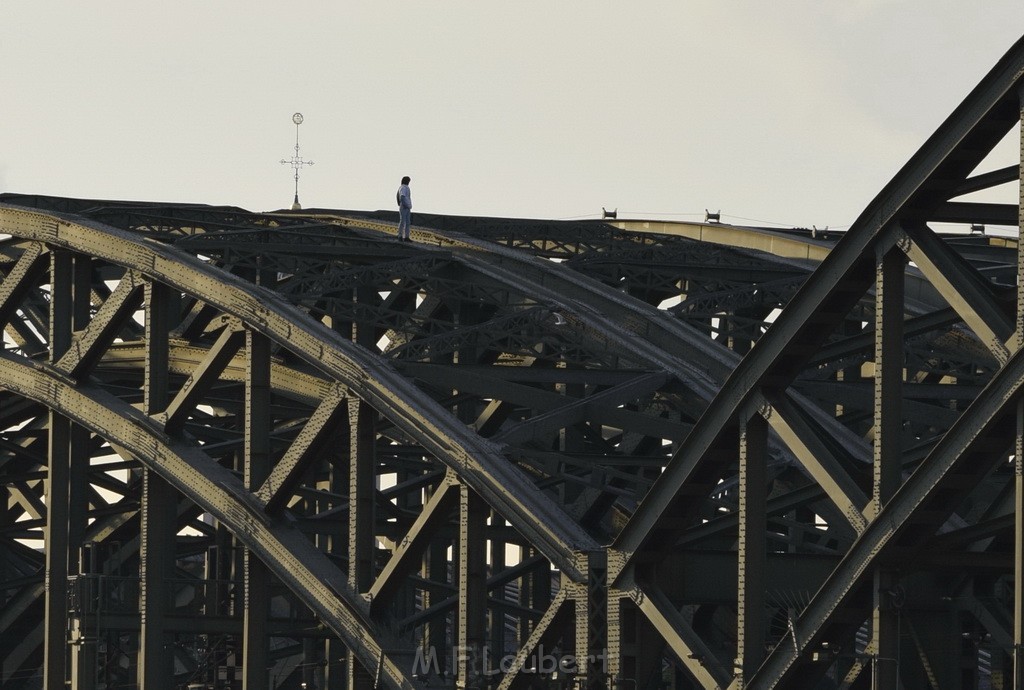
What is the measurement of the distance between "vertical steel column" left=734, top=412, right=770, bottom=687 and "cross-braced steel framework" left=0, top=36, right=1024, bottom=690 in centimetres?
3

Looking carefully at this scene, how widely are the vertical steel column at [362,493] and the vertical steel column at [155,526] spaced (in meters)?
5.19

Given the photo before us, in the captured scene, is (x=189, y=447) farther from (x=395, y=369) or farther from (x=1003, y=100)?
(x=1003, y=100)

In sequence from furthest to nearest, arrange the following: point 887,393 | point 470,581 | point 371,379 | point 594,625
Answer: point 371,379 < point 470,581 < point 594,625 < point 887,393

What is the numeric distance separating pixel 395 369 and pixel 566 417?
2.38 meters

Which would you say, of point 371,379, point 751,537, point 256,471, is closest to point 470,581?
point 371,379

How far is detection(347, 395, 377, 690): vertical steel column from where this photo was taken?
1171 inches

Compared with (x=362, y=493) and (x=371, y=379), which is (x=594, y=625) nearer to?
(x=362, y=493)

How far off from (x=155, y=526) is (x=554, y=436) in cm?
625

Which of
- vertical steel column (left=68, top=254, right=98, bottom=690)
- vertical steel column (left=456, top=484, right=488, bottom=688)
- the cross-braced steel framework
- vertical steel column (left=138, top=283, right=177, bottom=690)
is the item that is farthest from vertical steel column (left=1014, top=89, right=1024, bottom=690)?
vertical steel column (left=68, top=254, right=98, bottom=690)

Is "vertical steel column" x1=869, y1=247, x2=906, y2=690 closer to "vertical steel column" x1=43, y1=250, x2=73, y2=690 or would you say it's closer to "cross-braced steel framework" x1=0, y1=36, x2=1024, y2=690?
"cross-braced steel framework" x1=0, y1=36, x2=1024, y2=690

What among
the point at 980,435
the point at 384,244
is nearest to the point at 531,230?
the point at 384,244

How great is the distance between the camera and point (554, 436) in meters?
36.1

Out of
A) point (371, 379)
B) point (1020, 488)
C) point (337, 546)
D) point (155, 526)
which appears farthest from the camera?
point (337, 546)

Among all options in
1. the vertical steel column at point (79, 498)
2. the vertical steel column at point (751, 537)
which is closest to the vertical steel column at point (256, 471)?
the vertical steel column at point (79, 498)
